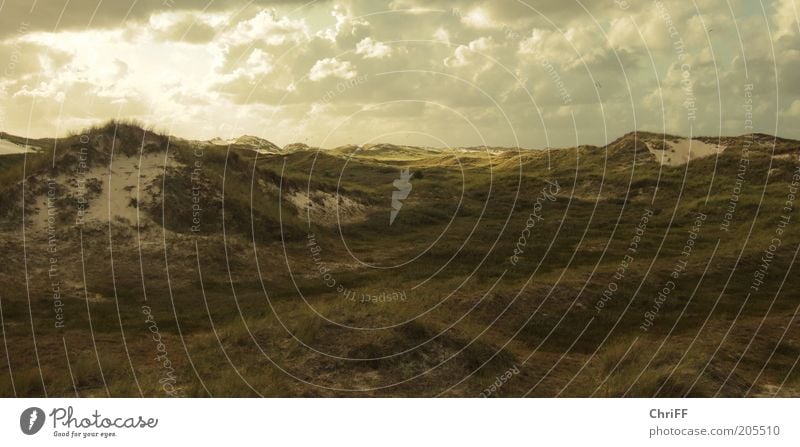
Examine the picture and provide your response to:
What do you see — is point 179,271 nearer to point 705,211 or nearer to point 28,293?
point 28,293

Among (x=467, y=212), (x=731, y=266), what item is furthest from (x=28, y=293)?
(x=467, y=212)

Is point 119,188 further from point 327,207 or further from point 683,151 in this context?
point 683,151

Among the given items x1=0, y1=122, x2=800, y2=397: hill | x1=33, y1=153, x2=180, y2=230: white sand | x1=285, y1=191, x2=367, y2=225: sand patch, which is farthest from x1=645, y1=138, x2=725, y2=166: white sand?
x1=33, y1=153, x2=180, y2=230: white sand

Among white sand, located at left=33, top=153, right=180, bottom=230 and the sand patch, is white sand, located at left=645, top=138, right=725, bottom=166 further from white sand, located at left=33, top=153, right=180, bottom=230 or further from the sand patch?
A: white sand, located at left=33, top=153, right=180, bottom=230

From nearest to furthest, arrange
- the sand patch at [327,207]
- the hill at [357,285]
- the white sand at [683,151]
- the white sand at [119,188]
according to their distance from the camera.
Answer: the hill at [357,285]
the white sand at [119,188]
the sand patch at [327,207]
the white sand at [683,151]

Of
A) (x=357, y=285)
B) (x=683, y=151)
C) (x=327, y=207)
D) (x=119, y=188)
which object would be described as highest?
(x=683, y=151)

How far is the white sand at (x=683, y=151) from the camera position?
8131 cm

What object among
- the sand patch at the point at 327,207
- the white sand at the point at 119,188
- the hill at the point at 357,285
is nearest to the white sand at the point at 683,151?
the hill at the point at 357,285

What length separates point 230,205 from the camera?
4481 cm

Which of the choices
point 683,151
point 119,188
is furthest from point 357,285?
point 683,151

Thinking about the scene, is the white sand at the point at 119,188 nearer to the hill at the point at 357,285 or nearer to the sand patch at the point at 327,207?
the hill at the point at 357,285

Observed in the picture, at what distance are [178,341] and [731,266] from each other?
31.4 meters

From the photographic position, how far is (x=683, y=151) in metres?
83.2

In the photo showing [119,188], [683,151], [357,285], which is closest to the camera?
[357,285]
